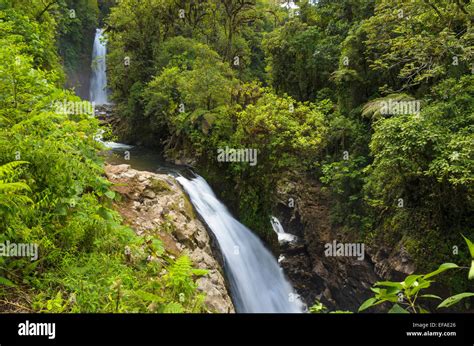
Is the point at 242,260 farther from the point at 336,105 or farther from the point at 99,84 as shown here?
the point at 99,84

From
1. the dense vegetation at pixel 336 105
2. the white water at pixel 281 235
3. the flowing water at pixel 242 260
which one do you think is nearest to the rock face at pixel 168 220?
the flowing water at pixel 242 260

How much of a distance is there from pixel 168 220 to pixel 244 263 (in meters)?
4.27

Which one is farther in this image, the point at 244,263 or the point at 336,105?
the point at 336,105

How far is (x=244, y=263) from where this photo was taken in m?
10.8

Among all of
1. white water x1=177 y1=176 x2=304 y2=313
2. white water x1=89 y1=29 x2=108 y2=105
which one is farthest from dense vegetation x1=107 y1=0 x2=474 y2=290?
white water x1=89 y1=29 x2=108 y2=105

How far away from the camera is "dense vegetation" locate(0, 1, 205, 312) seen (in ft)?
11.1

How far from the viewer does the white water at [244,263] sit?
32.3 feet

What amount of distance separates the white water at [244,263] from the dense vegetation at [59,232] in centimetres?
475

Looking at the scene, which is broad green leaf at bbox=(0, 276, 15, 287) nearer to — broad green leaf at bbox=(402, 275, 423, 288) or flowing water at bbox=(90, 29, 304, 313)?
broad green leaf at bbox=(402, 275, 423, 288)

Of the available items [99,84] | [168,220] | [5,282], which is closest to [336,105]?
[168,220]

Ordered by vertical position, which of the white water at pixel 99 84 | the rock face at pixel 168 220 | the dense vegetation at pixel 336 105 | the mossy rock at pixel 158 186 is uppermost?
the white water at pixel 99 84

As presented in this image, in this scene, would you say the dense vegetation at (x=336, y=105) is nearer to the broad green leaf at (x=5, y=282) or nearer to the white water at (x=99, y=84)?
the broad green leaf at (x=5, y=282)

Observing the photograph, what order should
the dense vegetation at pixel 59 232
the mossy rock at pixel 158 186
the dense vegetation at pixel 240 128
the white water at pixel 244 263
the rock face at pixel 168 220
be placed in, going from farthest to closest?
the white water at pixel 244 263, the mossy rock at pixel 158 186, the rock face at pixel 168 220, the dense vegetation at pixel 240 128, the dense vegetation at pixel 59 232
